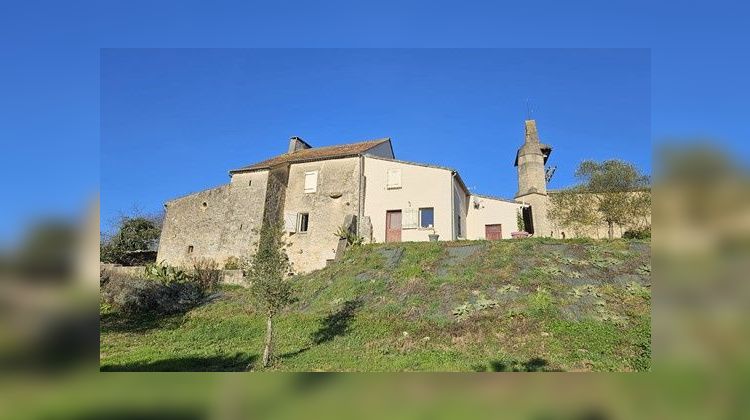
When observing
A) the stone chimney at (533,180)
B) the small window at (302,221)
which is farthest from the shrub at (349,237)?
the stone chimney at (533,180)

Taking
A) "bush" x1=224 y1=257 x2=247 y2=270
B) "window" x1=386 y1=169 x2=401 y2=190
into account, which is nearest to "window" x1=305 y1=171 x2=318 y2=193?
"window" x1=386 y1=169 x2=401 y2=190

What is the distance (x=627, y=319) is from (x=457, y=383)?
8.41 meters

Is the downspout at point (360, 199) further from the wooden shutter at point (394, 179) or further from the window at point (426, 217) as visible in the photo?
the window at point (426, 217)

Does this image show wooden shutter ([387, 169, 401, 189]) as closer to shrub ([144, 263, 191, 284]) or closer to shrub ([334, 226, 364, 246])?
shrub ([334, 226, 364, 246])

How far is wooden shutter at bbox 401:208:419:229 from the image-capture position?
2050cm

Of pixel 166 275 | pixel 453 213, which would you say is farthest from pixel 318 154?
pixel 166 275

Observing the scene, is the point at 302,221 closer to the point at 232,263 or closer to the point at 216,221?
the point at 232,263

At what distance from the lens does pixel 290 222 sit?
2223cm

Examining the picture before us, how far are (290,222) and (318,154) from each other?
411cm

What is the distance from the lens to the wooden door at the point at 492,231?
22.9m

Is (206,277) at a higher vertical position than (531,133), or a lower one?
lower

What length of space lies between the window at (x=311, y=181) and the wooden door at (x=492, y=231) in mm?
9004

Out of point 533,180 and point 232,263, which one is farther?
point 533,180
